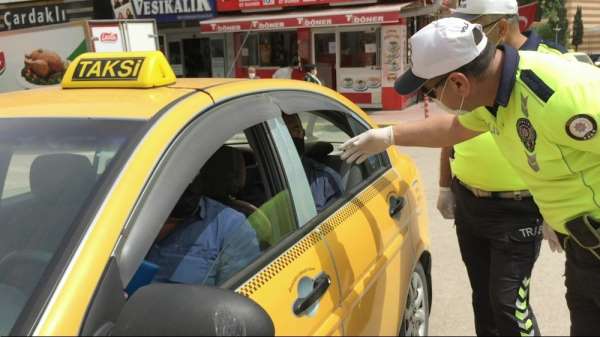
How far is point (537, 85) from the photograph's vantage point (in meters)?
1.90

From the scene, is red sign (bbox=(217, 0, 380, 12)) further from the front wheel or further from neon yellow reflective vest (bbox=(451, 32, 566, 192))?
the front wheel

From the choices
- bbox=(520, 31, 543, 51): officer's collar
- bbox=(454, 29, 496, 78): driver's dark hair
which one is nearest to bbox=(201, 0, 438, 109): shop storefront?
bbox=(520, 31, 543, 51): officer's collar

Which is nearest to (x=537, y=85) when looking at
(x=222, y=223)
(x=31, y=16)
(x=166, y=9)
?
(x=222, y=223)

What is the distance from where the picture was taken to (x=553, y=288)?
157 inches

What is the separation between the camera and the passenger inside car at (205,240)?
5.59ft

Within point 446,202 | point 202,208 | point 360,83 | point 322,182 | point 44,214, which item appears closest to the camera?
point 44,214

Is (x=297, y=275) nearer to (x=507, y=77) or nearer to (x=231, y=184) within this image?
(x=231, y=184)

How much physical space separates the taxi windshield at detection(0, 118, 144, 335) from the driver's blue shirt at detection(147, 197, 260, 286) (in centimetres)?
26

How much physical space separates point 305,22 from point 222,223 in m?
15.7

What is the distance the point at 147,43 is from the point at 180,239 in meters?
12.4

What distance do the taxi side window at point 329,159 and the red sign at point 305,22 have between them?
13274 millimetres

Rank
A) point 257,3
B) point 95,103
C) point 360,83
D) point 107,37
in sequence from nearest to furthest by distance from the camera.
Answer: point 95,103 → point 107,37 → point 360,83 → point 257,3

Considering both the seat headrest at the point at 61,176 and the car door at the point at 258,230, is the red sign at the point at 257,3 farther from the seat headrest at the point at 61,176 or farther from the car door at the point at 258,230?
the seat headrest at the point at 61,176

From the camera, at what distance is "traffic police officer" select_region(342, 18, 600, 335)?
6.00 ft
